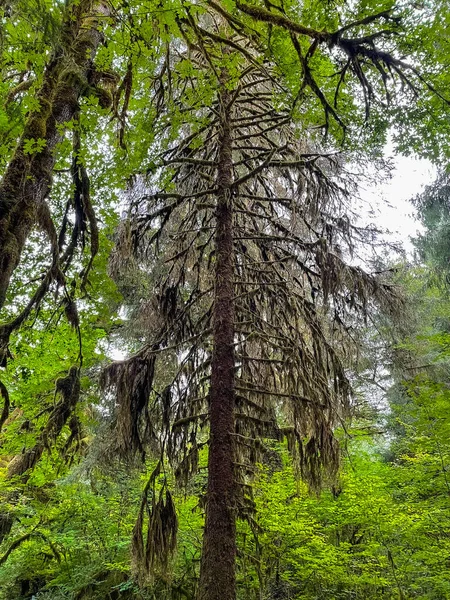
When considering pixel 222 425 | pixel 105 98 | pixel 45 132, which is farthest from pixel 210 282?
pixel 45 132

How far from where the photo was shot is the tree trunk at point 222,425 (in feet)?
10.4

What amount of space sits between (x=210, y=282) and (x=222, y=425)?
2.34m

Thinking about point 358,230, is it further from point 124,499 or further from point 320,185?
point 124,499

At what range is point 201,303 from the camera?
6.16 metres

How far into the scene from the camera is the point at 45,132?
2559 millimetres

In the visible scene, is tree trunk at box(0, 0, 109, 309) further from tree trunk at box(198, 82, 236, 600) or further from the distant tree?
tree trunk at box(198, 82, 236, 600)

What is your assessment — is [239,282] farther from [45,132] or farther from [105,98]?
[45,132]

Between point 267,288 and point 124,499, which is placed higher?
point 267,288

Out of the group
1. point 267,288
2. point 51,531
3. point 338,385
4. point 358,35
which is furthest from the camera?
point 51,531

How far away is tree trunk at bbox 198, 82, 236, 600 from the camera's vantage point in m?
3.18

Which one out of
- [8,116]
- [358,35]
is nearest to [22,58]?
[8,116]

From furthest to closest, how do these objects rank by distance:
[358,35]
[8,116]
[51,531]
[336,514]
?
[51,531], [336,514], [358,35], [8,116]

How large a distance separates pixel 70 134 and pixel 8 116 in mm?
767

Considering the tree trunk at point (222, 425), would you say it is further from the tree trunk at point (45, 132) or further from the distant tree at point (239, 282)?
the tree trunk at point (45, 132)
